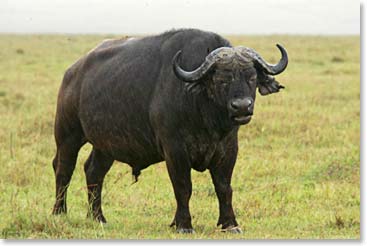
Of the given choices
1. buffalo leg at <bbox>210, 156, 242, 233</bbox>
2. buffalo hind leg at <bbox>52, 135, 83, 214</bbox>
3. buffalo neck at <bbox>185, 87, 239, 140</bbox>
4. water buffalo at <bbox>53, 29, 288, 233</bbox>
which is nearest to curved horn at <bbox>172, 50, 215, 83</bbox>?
water buffalo at <bbox>53, 29, 288, 233</bbox>

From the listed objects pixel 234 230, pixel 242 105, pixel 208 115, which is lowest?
pixel 234 230

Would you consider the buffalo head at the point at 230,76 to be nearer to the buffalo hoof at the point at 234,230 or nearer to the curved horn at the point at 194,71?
the curved horn at the point at 194,71

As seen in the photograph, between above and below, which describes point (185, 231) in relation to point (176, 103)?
below

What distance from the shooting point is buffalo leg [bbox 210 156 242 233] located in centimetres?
674

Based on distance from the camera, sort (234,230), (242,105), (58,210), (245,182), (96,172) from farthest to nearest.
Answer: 1. (245,182)
2. (96,172)
3. (58,210)
4. (234,230)
5. (242,105)

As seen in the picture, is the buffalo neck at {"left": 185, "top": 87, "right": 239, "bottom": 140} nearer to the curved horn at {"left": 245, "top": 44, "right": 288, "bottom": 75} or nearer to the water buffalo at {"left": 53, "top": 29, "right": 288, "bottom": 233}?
the water buffalo at {"left": 53, "top": 29, "right": 288, "bottom": 233}

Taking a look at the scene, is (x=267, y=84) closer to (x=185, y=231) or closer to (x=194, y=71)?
(x=194, y=71)

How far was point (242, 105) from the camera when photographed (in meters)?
5.92

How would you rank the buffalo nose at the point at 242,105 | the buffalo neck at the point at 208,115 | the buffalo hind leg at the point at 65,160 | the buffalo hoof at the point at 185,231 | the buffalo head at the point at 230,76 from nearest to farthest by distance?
1. the buffalo nose at the point at 242,105
2. the buffalo head at the point at 230,76
3. the buffalo neck at the point at 208,115
4. the buffalo hoof at the point at 185,231
5. the buffalo hind leg at the point at 65,160

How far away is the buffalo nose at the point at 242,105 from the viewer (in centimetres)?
592

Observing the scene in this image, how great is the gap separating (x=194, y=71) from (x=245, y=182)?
3306 millimetres

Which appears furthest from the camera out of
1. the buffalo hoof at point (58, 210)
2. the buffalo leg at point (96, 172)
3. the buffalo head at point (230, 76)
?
the buffalo leg at point (96, 172)

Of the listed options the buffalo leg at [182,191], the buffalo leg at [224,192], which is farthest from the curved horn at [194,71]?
the buffalo leg at [224,192]

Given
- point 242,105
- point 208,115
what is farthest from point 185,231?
point 242,105
